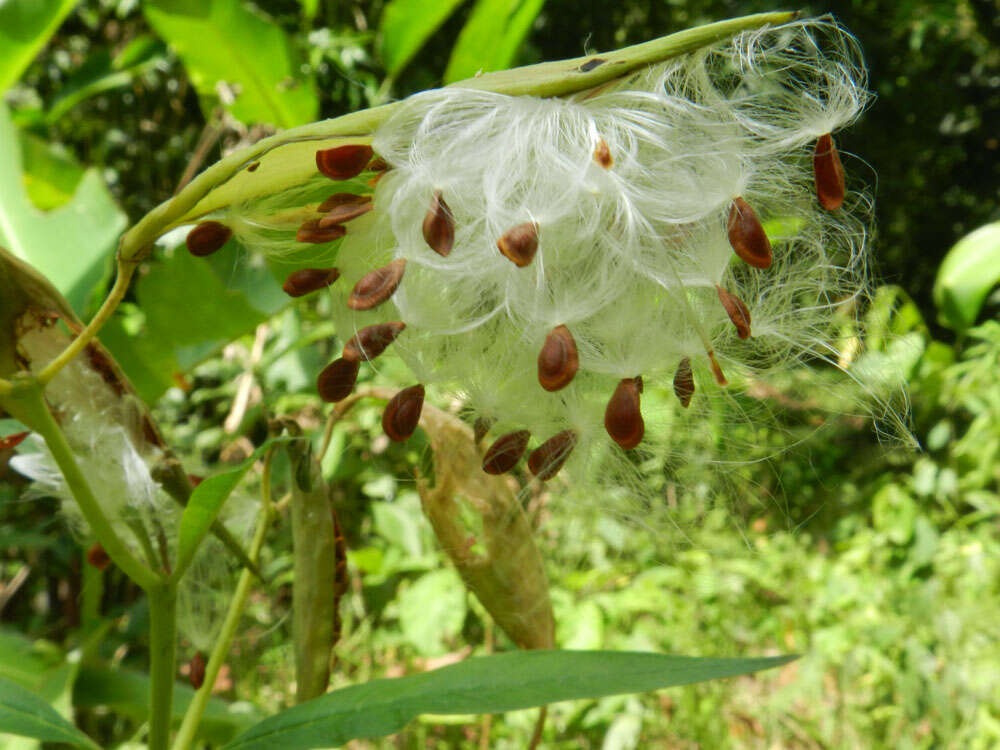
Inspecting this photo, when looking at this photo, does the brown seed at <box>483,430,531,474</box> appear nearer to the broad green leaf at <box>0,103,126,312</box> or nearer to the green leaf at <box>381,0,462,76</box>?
the broad green leaf at <box>0,103,126,312</box>

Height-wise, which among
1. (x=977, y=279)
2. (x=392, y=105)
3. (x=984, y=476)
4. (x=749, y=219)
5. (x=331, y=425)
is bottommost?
(x=984, y=476)

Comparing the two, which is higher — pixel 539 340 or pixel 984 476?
pixel 539 340

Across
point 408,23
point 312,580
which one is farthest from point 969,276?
→ point 312,580

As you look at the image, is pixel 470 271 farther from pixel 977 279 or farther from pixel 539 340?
pixel 977 279

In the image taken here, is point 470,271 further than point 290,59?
No

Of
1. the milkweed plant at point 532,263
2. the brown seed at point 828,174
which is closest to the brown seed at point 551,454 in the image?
the milkweed plant at point 532,263

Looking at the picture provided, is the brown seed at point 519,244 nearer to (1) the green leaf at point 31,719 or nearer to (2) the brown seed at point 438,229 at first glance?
(2) the brown seed at point 438,229

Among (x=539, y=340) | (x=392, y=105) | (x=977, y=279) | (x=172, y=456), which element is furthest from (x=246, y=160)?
(x=977, y=279)
